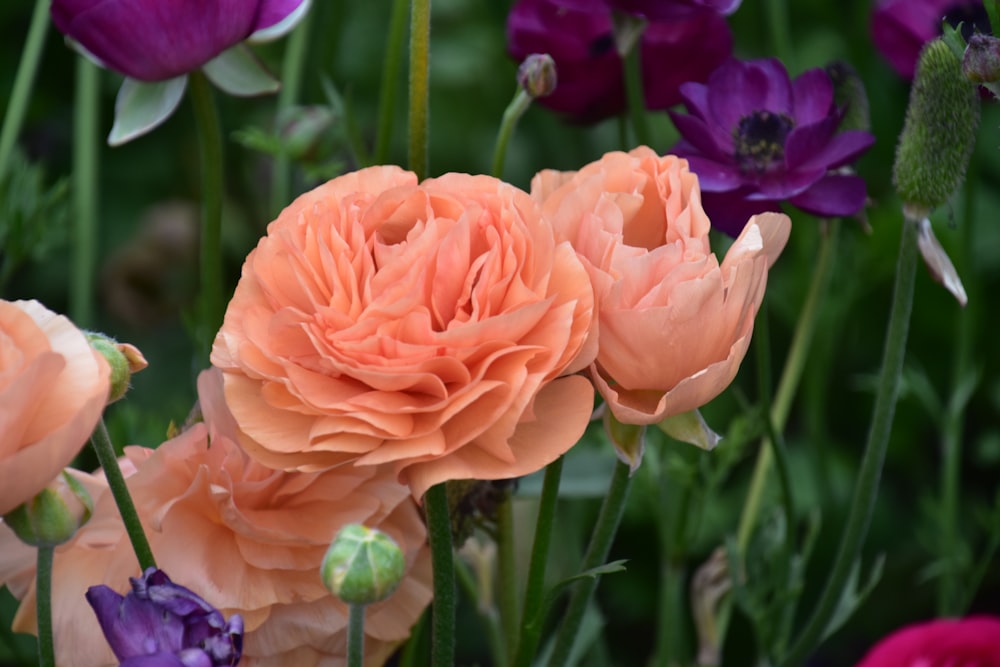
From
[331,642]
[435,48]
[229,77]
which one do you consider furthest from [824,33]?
[331,642]

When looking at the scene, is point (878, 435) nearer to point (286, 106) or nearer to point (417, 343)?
point (417, 343)

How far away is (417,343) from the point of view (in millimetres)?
294

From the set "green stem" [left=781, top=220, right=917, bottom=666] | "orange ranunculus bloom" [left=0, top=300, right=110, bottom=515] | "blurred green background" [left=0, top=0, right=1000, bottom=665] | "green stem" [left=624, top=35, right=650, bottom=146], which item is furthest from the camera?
"blurred green background" [left=0, top=0, right=1000, bottom=665]

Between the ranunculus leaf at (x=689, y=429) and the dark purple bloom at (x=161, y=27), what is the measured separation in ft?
0.58

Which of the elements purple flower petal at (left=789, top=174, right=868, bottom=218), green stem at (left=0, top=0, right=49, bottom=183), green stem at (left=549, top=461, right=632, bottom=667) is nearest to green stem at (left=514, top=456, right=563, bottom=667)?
green stem at (left=549, top=461, right=632, bottom=667)

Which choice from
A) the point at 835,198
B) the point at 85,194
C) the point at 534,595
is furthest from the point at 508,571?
the point at 85,194

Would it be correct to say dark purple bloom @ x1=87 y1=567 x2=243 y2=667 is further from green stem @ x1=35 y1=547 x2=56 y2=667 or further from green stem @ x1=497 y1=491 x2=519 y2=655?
green stem @ x1=497 y1=491 x2=519 y2=655

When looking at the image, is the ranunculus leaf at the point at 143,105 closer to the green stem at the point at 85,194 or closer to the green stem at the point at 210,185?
the green stem at the point at 210,185

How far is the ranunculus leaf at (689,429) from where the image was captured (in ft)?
1.06

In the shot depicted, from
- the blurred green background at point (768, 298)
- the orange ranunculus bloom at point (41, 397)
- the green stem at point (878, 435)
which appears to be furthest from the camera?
the blurred green background at point (768, 298)

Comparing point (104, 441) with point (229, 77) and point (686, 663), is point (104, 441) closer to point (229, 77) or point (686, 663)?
point (229, 77)

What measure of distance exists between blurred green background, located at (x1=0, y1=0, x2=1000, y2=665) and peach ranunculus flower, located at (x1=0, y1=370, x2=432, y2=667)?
0.59 ft

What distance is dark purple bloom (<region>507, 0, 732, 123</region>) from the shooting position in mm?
477

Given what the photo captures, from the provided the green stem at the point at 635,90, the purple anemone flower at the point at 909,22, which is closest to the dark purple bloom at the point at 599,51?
the green stem at the point at 635,90
